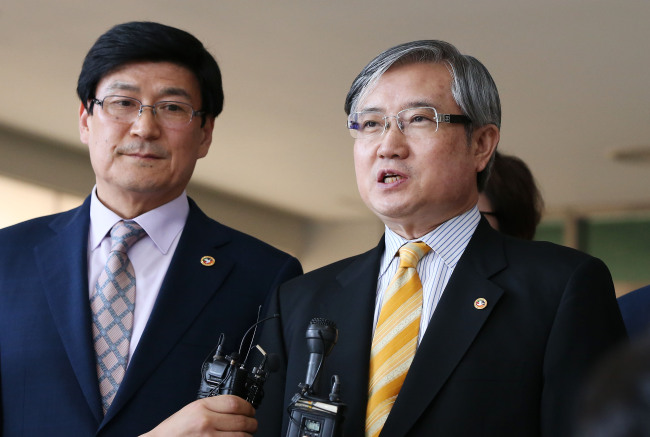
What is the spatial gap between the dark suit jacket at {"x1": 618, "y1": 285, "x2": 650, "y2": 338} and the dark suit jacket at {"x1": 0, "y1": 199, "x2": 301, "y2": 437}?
880mm

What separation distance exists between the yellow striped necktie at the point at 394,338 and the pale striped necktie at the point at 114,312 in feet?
2.17

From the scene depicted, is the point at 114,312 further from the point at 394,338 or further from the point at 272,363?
the point at 394,338

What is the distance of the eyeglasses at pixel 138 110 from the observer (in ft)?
7.11

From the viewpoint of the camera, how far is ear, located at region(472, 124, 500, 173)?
1.95 m

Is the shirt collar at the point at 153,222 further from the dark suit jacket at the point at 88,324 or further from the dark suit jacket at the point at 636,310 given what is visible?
the dark suit jacket at the point at 636,310

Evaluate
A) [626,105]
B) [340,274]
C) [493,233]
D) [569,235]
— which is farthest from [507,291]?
[569,235]

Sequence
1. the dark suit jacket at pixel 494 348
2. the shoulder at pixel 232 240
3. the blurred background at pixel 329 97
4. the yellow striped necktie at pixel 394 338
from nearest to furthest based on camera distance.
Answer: the dark suit jacket at pixel 494 348, the yellow striped necktie at pixel 394 338, the shoulder at pixel 232 240, the blurred background at pixel 329 97

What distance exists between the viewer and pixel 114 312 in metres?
2.05

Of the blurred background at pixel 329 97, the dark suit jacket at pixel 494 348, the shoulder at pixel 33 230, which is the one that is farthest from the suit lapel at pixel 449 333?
the blurred background at pixel 329 97

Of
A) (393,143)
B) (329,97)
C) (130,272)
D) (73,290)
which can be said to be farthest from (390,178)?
(329,97)

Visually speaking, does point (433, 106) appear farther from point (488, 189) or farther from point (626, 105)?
point (626, 105)

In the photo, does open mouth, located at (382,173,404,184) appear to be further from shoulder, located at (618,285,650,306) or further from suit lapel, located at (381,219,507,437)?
shoulder, located at (618,285,650,306)

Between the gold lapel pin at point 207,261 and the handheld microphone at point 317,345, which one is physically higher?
the gold lapel pin at point 207,261

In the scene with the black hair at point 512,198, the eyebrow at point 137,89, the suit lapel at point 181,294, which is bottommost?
the suit lapel at point 181,294
